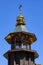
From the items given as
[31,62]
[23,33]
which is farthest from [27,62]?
[23,33]

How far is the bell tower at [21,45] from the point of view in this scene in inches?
2104

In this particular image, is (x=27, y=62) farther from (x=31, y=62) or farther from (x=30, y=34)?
(x=30, y=34)

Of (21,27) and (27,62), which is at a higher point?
(21,27)

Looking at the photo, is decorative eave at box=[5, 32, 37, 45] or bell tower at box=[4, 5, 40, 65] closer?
bell tower at box=[4, 5, 40, 65]

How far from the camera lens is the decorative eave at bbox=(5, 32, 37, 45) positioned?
55.2 m

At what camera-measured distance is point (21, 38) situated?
55.2 metres

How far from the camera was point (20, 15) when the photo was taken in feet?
189

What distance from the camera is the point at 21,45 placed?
54719mm

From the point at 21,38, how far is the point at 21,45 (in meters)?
1.04

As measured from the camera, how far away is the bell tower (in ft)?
175

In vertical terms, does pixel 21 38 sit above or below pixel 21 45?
above

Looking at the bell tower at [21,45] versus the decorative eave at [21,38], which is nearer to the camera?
the bell tower at [21,45]

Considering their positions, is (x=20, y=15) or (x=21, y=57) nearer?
(x=21, y=57)

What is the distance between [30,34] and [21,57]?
12.8 feet
